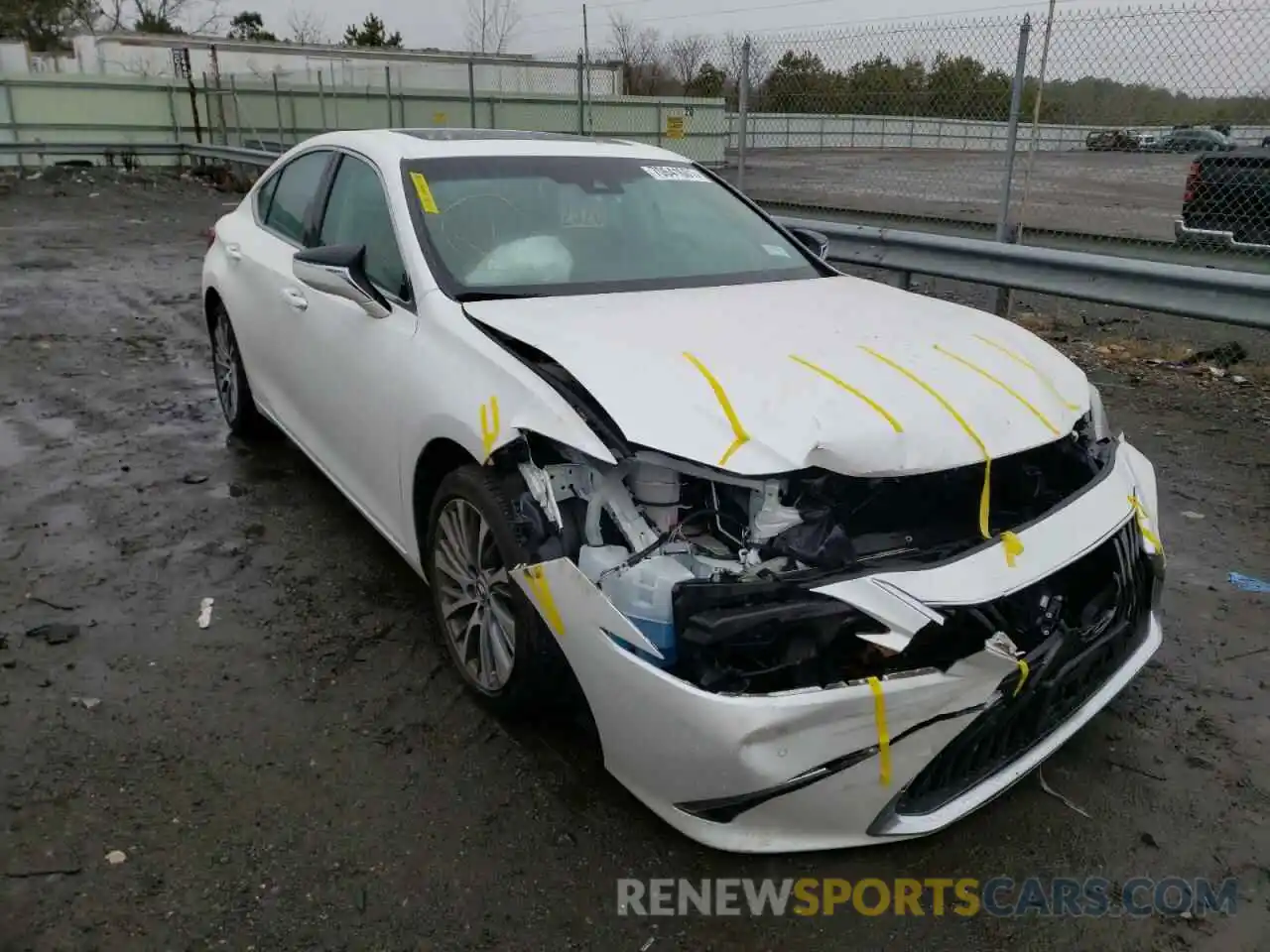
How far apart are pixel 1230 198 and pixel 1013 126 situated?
212cm

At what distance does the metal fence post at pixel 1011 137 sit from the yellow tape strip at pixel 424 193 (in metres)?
5.08

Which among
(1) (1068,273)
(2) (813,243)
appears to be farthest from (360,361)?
(1) (1068,273)

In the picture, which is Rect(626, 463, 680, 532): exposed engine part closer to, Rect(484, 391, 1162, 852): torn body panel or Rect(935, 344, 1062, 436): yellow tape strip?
Rect(484, 391, 1162, 852): torn body panel

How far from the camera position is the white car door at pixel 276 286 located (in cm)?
427

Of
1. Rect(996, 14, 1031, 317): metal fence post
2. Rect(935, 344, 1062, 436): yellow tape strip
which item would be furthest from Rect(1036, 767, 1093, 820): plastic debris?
Rect(996, 14, 1031, 317): metal fence post

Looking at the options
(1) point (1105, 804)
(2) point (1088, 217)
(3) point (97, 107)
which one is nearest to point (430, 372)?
(1) point (1105, 804)

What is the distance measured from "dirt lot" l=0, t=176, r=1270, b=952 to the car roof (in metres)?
1.61

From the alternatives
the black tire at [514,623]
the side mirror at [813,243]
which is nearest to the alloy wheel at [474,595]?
the black tire at [514,623]

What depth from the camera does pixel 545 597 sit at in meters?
2.53

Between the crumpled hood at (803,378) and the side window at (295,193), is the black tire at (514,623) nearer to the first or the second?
the crumpled hood at (803,378)

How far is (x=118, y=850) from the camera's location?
8.32 feet

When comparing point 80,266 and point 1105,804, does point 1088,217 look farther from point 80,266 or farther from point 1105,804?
point 80,266

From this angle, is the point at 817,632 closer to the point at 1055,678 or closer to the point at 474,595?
the point at 1055,678

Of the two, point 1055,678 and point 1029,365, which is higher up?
point 1029,365
